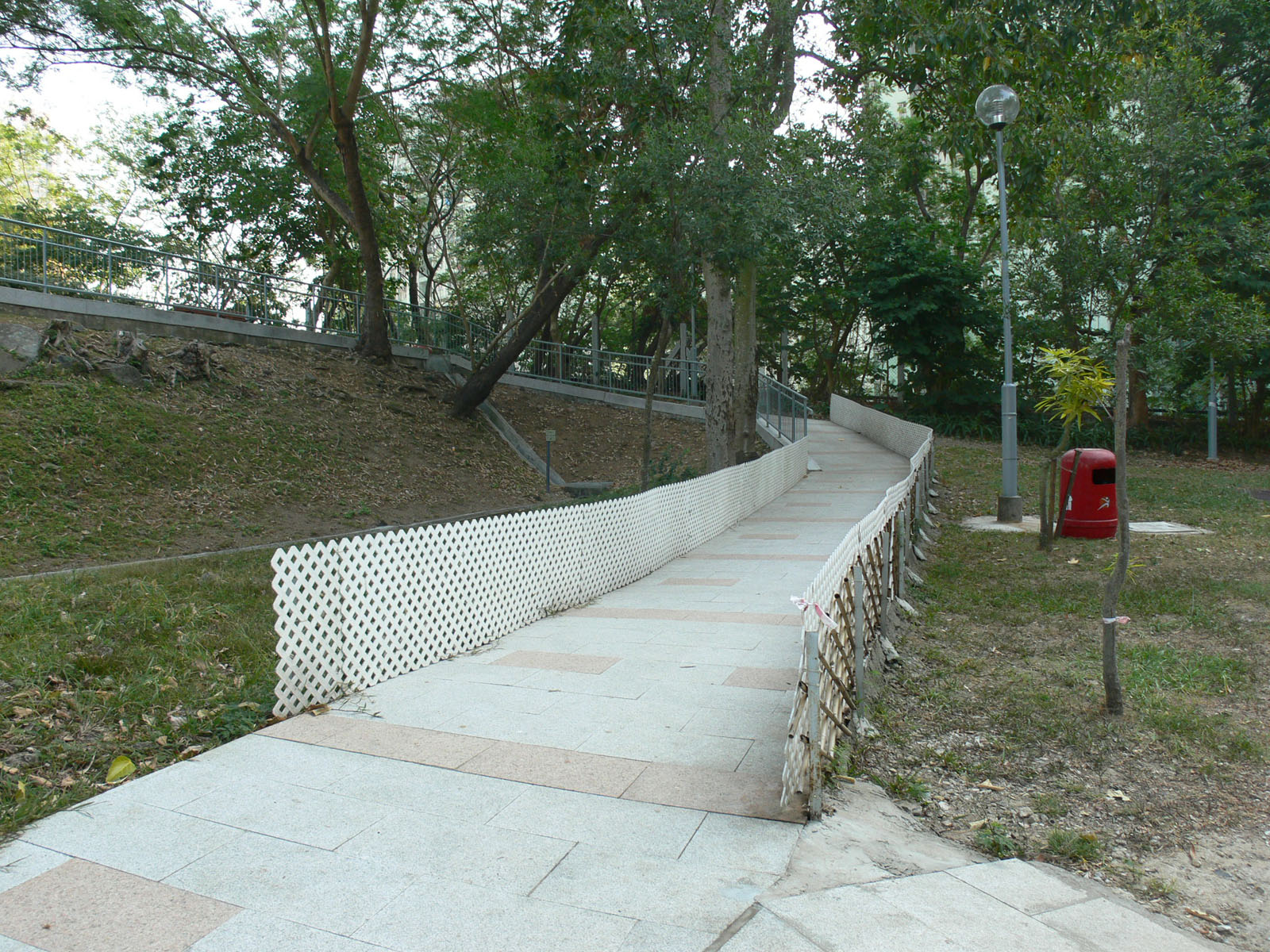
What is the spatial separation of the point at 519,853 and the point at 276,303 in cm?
1976

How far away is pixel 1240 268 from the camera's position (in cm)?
2300

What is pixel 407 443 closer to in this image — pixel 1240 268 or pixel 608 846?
pixel 608 846

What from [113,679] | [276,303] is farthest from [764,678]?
[276,303]

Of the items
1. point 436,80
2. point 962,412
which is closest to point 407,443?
point 436,80

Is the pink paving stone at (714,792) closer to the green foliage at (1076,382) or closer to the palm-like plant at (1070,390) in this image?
the palm-like plant at (1070,390)

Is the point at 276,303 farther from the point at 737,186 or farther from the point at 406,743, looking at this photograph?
the point at 406,743

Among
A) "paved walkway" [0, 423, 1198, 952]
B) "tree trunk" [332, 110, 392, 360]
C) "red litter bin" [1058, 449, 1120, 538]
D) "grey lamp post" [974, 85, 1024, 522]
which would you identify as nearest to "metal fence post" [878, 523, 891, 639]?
"paved walkway" [0, 423, 1198, 952]

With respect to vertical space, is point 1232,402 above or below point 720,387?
below

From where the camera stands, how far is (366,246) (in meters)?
19.7

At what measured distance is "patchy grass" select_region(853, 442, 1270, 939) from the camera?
3.96 m

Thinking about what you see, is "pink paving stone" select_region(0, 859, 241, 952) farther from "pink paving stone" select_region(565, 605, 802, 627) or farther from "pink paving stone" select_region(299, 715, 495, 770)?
"pink paving stone" select_region(565, 605, 802, 627)

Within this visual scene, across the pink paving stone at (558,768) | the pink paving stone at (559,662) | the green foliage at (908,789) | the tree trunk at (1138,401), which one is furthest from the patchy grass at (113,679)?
the tree trunk at (1138,401)

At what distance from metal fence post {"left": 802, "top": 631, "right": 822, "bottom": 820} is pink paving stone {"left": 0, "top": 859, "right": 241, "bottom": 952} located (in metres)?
2.37

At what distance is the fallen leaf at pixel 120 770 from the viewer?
425 centimetres
